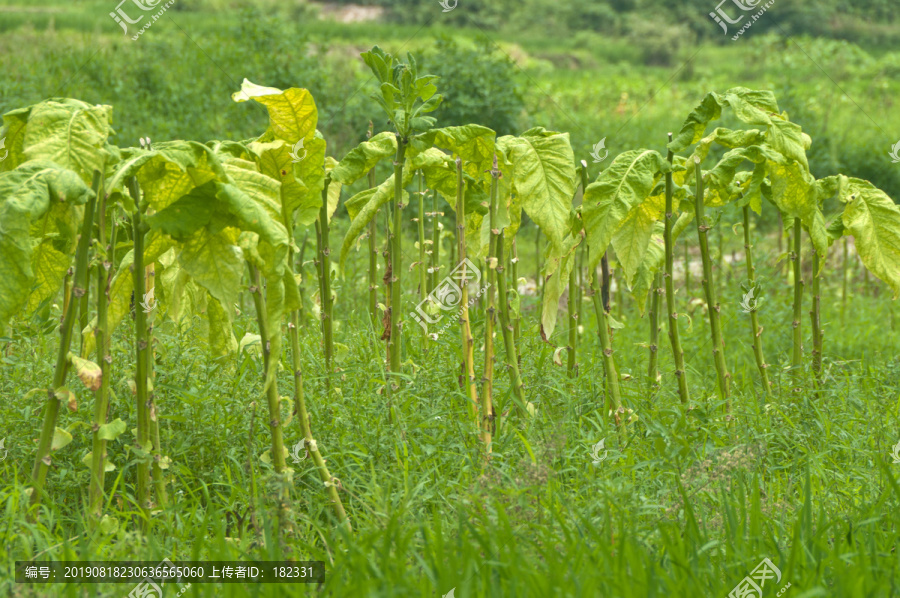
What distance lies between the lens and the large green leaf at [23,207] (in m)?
1.80

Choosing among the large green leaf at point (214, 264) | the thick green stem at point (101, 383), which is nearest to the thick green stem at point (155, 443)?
the thick green stem at point (101, 383)

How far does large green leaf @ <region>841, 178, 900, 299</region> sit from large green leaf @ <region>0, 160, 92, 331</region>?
2.48 m

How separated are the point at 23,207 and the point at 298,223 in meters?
0.69

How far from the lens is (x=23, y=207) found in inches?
70.2

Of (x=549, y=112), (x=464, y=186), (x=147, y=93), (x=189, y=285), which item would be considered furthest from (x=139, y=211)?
(x=549, y=112)

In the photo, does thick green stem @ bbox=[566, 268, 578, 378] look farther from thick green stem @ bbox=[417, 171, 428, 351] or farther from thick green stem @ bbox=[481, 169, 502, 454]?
thick green stem @ bbox=[417, 171, 428, 351]

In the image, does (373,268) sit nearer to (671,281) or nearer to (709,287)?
(671,281)

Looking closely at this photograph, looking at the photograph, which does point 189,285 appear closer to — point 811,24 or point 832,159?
point 832,159

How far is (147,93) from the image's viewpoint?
901cm

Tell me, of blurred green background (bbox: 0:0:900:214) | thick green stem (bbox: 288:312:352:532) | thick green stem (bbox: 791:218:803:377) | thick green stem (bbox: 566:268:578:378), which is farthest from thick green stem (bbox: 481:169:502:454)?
blurred green background (bbox: 0:0:900:214)

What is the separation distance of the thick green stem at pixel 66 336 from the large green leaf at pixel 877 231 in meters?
2.44

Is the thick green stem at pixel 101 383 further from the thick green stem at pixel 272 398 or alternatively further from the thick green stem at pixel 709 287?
the thick green stem at pixel 709 287

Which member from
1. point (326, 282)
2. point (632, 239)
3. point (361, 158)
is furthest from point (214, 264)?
point (632, 239)

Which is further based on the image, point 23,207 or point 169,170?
point 169,170
